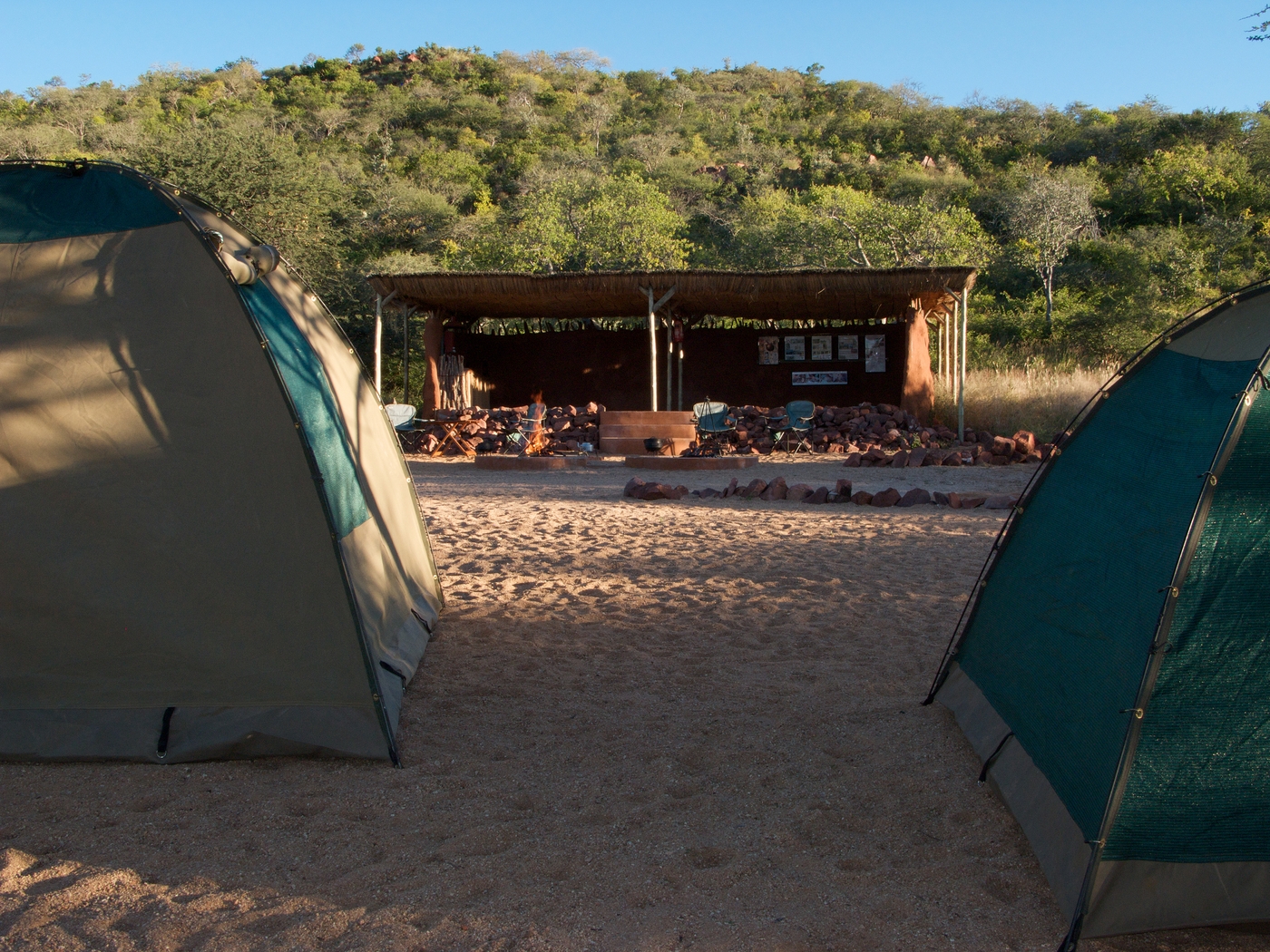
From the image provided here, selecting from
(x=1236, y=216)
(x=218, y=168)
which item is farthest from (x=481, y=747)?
(x=1236, y=216)

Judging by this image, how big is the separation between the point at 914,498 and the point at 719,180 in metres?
32.9

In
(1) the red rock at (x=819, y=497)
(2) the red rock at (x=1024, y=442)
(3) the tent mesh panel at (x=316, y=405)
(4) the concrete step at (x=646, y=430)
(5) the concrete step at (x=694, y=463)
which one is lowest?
(1) the red rock at (x=819, y=497)

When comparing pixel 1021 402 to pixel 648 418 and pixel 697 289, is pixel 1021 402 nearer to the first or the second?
pixel 697 289

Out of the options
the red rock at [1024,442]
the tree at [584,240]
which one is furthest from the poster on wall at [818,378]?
the tree at [584,240]

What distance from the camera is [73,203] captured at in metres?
3.28

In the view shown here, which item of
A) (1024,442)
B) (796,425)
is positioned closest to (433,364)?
(796,425)

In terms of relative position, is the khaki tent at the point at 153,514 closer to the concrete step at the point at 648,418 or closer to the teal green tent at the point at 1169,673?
the teal green tent at the point at 1169,673

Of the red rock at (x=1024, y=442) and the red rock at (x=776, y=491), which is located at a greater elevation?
the red rock at (x=1024, y=442)

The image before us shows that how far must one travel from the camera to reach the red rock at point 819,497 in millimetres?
9141

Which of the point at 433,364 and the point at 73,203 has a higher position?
the point at 73,203

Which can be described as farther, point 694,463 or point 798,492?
point 694,463

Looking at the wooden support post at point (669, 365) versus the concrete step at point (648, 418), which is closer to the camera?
the concrete step at point (648, 418)

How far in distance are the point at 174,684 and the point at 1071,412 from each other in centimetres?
1419

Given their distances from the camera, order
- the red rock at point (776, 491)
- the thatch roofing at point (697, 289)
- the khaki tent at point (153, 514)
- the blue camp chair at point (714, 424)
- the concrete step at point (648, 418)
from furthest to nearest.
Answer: the concrete step at point (648, 418), the thatch roofing at point (697, 289), the blue camp chair at point (714, 424), the red rock at point (776, 491), the khaki tent at point (153, 514)
